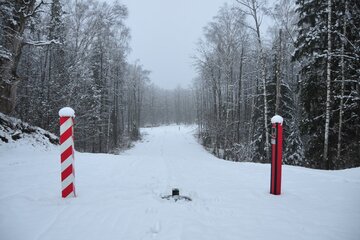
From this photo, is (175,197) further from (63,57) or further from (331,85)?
(63,57)

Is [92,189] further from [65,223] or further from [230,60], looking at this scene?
[230,60]

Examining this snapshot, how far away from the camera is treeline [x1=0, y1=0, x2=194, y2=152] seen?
31.3 feet

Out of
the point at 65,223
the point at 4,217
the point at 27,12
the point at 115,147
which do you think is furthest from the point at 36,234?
the point at 115,147

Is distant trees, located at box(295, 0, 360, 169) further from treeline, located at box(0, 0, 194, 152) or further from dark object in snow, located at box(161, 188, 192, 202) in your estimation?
treeline, located at box(0, 0, 194, 152)

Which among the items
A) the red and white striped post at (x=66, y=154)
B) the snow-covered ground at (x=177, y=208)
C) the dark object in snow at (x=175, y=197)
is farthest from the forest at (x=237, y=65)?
the dark object in snow at (x=175, y=197)

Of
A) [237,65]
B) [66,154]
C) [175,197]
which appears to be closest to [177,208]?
[175,197]

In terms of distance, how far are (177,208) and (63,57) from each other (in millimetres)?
16998

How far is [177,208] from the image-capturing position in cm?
338

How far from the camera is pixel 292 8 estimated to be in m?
16.9

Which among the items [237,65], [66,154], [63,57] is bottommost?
[66,154]

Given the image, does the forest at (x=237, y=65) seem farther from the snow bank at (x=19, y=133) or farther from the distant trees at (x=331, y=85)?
the snow bank at (x=19, y=133)

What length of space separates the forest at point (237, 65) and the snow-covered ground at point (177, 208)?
661cm

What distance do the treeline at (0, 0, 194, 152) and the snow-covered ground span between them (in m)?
6.84

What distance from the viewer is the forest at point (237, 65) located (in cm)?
1046
